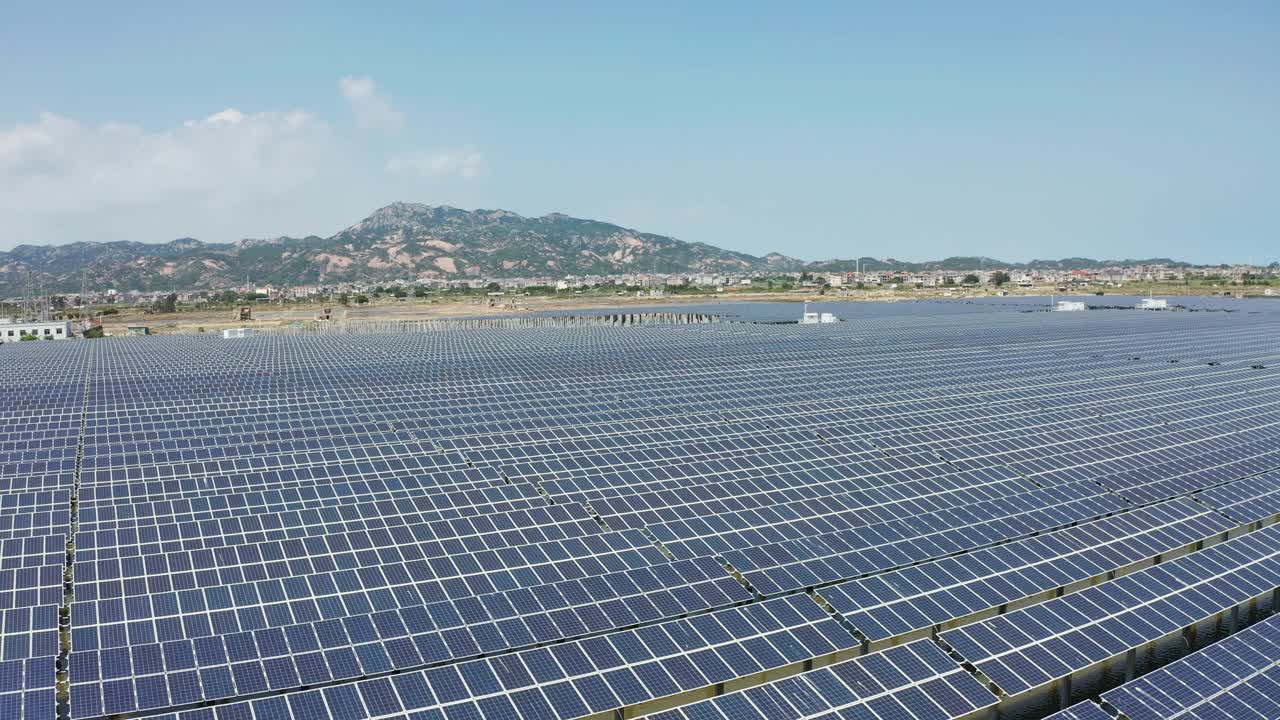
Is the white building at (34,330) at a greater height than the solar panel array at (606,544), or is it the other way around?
the white building at (34,330)

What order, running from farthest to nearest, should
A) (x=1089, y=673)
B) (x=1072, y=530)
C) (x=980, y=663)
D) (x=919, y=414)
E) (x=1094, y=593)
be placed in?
(x=919, y=414)
(x=1072, y=530)
(x=1094, y=593)
(x=1089, y=673)
(x=980, y=663)

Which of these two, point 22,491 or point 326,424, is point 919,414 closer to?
point 326,424

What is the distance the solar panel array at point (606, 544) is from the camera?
57.9 feet

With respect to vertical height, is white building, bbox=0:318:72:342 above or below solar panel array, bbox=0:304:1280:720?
above

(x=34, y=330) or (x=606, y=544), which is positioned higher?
(x=34, y=330)

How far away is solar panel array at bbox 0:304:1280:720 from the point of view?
17641 millimetres

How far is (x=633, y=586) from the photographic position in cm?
2184

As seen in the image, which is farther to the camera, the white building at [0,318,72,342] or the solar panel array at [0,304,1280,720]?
the white building at [0,318,72,342]

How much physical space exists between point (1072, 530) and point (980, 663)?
10.2 meters

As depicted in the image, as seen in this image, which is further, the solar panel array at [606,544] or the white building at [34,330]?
the white building at [34,330]

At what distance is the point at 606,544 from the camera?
2434cm

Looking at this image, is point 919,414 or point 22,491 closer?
point 22,491

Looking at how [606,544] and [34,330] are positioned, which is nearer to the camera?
[606,544]

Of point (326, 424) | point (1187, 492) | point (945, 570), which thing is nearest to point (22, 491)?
point (326, 424)
